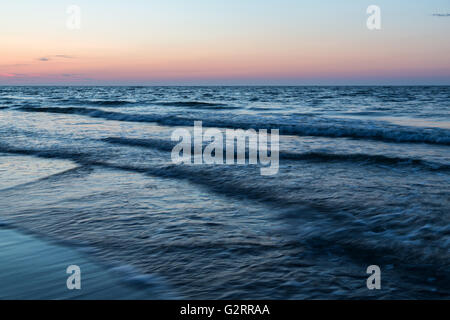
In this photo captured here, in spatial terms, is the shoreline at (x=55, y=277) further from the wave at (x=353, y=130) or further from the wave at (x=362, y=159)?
the wave at (x=353, y=130)

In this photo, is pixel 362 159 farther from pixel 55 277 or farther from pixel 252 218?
pixel 55 277

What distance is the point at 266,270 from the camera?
3584 mm

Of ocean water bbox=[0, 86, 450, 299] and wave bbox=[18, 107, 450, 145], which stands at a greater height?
wave bbox=[18, 107, 450, 145]

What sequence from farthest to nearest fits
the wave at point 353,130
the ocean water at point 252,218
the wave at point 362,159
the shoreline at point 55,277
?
1. the wave at point 353,130
2. the wave at point 362,159
3. the ocean water at point 252,218
4. the shoreline at point 55,277

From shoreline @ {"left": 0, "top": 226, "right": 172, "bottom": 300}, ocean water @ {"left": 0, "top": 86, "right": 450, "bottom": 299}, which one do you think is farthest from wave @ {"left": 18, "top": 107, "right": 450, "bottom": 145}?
shoreline @ {"left": 0, "top": 226, "right": 172, "bottom": 300}

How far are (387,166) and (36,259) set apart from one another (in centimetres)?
747

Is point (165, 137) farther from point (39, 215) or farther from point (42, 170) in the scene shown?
point (39, 215)

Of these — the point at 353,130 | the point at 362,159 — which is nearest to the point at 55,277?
the point at 362,159

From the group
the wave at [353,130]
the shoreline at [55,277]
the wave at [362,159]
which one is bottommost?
the shoreline at [55,277]

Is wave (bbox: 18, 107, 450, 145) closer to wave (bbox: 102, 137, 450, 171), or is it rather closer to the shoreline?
wave (bbox: 102, 137, 450, 171)

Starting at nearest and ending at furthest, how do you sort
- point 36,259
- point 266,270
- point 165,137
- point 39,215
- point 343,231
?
point 266,270 < point 36,259 < point 343,231 < point 39,215 < point 165,137

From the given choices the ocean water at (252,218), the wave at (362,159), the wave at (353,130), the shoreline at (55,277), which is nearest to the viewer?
the shoreline at (55,277)

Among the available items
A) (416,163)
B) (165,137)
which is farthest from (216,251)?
(165,137)

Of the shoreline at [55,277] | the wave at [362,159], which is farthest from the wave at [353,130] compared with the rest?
the shoreline at [55,277]
